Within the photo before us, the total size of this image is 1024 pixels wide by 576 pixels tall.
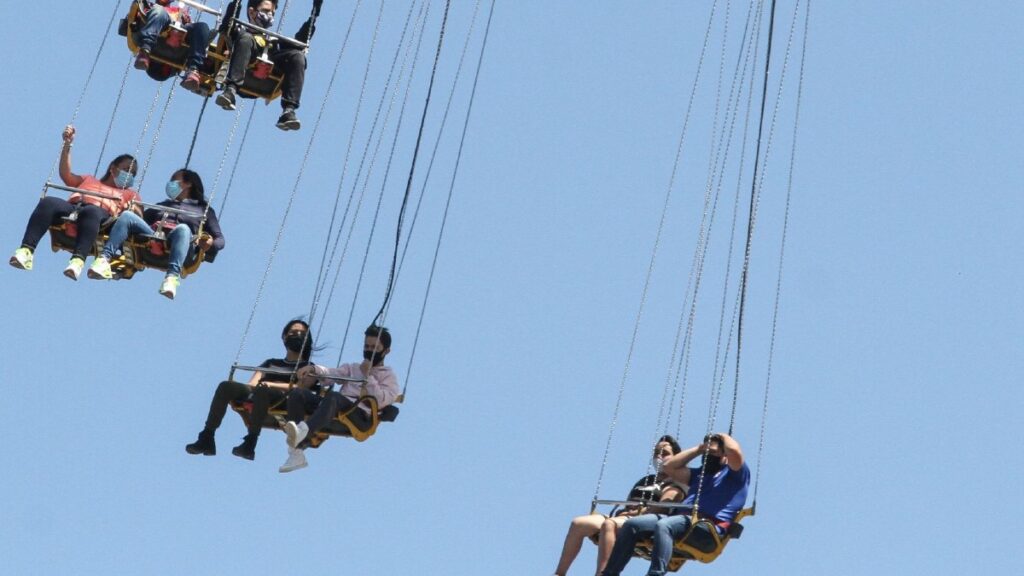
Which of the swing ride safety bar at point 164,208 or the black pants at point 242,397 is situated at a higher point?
the swing ride safety bar at point 164,208

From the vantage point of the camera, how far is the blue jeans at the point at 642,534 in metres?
22.7

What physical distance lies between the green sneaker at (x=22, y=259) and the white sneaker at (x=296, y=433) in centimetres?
229

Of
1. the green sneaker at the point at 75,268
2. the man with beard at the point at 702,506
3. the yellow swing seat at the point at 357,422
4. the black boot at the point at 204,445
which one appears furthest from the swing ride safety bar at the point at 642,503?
the green sneaker at the point at 75,268

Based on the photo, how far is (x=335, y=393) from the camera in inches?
961

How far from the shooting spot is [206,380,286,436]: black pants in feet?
80.7

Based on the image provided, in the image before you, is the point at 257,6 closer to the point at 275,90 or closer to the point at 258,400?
the point at 275,90

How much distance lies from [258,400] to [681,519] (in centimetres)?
358

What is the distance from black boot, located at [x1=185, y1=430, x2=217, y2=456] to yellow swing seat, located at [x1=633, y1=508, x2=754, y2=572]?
3573mm

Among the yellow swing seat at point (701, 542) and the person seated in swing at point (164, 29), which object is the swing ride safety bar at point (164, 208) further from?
the yellow swing seat at point (701, 542)

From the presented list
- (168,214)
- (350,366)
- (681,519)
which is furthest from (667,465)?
(168,214)

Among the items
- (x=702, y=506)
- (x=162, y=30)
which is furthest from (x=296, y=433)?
(x=162, y=30)

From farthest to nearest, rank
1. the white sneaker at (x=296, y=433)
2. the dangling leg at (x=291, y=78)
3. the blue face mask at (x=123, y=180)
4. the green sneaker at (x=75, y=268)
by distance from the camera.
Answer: the dangling leg at (x=291, y=78) → the blue face mask at (x=123, y=180) → the green sneaker at (x=75, y=268) → the white sneaker at (x=296, y=433)

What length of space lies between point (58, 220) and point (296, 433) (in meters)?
2.47

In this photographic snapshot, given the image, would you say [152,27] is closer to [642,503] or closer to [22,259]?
[22,259]
